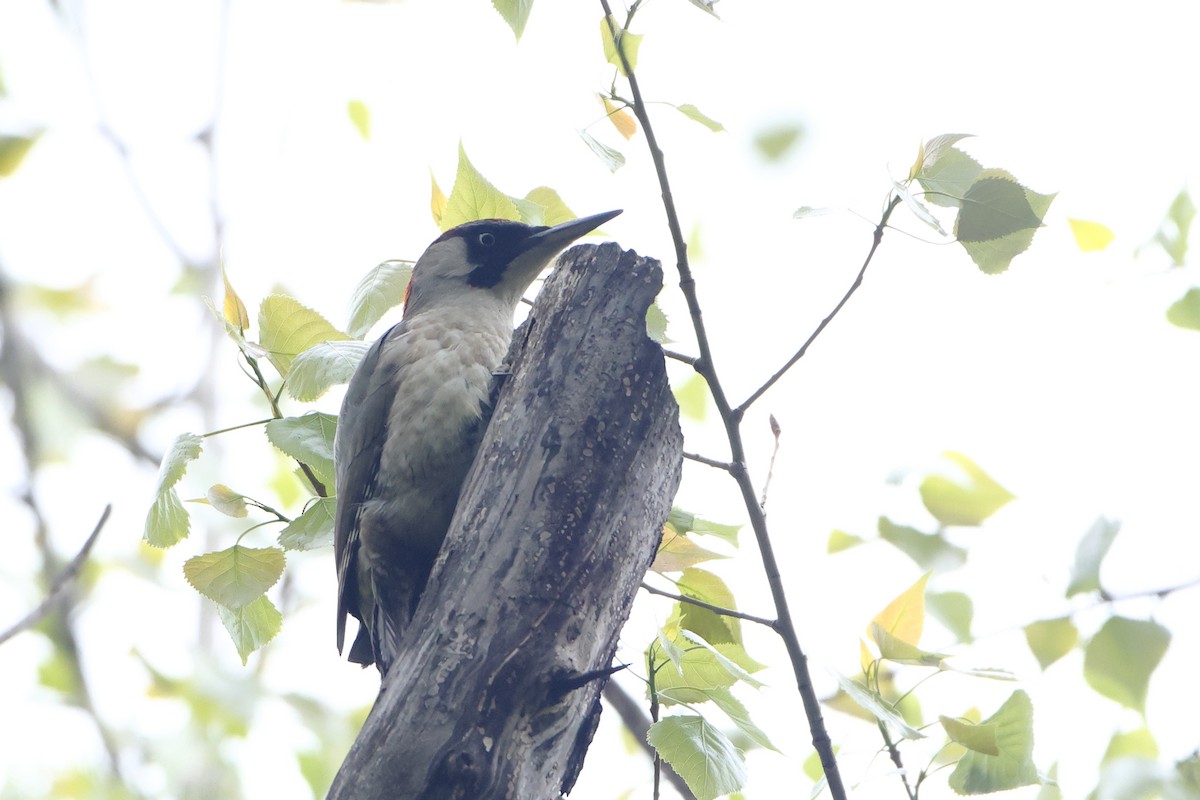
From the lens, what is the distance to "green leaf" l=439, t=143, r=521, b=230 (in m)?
2.37

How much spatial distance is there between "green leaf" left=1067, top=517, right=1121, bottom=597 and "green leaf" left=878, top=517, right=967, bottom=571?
0.92 feet

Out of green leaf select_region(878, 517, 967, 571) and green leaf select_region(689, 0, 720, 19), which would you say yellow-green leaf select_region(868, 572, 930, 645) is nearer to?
green leaf select_region(878, 517, 967, 571)

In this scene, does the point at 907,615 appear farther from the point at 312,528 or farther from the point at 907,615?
the point at 312,528

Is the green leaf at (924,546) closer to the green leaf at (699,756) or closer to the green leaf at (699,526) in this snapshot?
the green leaf at (699,526)

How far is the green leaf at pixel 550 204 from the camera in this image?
259 centimetres

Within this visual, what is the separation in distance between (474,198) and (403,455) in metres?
0.70

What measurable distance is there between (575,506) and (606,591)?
16cm

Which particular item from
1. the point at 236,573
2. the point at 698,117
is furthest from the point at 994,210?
the point at 236,573

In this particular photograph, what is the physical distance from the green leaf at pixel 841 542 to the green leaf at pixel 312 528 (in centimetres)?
114

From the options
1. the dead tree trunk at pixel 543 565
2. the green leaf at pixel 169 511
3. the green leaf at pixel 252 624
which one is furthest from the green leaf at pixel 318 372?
the green leaf at pixel 252 624

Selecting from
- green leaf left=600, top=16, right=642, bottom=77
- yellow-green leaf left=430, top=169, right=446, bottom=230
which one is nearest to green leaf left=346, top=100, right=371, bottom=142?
yellow-green leaf left=430, top=169, right=446, bottom=230

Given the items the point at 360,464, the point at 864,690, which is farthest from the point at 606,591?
the point at 360,464

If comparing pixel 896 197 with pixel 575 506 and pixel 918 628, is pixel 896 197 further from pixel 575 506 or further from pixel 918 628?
pixel 918 628

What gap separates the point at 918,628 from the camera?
2164 millimetres
